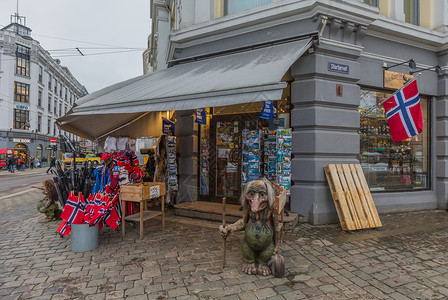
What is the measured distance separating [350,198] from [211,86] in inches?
150

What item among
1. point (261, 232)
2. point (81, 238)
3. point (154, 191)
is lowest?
point (81, 238)

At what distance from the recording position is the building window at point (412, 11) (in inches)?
279

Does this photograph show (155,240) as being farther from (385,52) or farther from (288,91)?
(385,52)

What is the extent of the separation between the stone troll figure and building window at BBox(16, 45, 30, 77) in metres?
40.1

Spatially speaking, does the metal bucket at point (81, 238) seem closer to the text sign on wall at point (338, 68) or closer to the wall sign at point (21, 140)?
the text sign on wall at point (338, 68)

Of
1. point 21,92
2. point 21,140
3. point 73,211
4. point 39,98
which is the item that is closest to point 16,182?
point 73,211

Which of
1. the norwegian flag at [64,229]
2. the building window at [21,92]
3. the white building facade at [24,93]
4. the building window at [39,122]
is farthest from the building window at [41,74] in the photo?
the norwegian flag at [64,229]

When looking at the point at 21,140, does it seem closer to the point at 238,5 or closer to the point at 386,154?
the point at 238,5

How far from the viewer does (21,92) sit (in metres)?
32.0

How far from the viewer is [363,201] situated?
5434mm

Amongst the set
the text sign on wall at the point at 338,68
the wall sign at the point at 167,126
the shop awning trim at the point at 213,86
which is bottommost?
the wall sign at the point at 167,126

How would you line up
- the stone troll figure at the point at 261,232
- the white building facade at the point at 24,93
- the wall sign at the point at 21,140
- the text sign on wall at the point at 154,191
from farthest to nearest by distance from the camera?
the wall sign at the point at 21,140
the white building facade at the point at 24,93
the text sign on wall at the point at 154,191
the stone troll figure at the point at 261,232

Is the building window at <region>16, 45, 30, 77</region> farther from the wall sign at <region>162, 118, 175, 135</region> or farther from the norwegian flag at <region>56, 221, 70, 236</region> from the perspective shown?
the norwegian flag at <region>56, 221, 70, 236</region>

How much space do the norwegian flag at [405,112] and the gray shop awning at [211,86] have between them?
8.61 ft
